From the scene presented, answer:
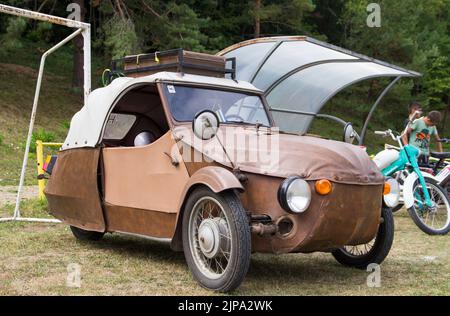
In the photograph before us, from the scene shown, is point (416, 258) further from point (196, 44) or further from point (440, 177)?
point (196, 44)

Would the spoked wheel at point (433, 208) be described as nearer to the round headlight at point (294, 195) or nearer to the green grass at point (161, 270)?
the green grass at point (161, 270)

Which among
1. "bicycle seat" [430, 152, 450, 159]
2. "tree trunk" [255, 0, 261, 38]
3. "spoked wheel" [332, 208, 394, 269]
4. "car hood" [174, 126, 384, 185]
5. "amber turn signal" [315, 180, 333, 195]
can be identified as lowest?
"spoked wheel" [332, 208, 394, 269]

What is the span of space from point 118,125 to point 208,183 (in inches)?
115

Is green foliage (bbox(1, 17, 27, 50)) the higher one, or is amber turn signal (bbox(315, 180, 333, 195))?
green foliage (bbox(1, 17, 27, 50))

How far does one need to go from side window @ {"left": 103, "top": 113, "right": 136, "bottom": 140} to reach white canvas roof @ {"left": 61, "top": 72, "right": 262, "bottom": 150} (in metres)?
0.29

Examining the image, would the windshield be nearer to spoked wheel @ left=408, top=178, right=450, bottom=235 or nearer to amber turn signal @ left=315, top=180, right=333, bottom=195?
amber turn signal @ left=315, top=180, right=333, bottom=195

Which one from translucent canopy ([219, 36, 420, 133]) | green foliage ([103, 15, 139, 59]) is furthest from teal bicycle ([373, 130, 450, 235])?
green foliage ([103, 15, 139, 59])

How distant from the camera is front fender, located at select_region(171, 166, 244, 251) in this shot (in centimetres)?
464

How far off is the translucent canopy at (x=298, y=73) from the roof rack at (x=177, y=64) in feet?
9.03

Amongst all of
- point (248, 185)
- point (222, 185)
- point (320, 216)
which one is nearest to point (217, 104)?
point (248, 185)

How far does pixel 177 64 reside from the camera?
630cm

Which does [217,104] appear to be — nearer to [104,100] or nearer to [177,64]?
[177,64]

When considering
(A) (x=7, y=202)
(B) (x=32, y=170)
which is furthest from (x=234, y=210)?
(B) (x=32, y=170)

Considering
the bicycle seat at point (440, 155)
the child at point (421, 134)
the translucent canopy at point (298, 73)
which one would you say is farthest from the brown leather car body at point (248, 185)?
the bicycle seat at point (440, 155)
